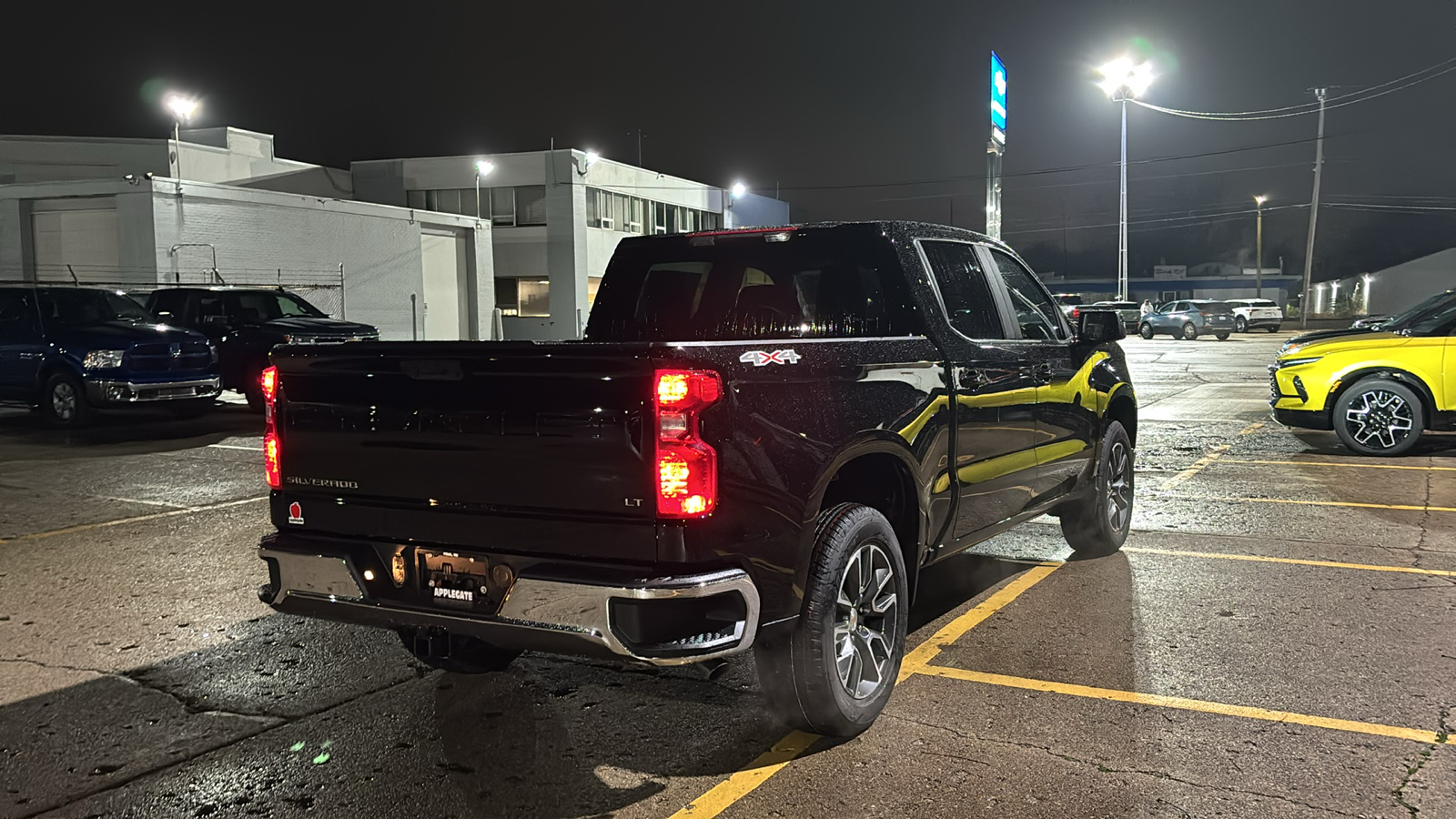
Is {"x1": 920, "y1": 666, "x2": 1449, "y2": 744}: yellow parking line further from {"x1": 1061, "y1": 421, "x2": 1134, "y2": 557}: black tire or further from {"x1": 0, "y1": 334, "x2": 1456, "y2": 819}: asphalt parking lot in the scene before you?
{"x1": 1061, "y1": 421, "x2": 1134, "y2": 557}: black tire

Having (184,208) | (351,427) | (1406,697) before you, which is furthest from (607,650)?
(184,208)

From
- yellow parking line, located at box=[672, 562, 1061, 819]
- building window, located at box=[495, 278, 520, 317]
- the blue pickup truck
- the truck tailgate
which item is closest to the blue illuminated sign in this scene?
the blue pickup truck

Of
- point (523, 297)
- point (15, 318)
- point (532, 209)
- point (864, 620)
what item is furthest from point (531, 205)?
point (864, 620)

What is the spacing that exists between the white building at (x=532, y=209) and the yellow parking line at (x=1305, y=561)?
41439mm

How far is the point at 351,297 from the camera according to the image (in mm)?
33688

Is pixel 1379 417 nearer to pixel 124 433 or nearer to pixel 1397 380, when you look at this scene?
pixel 1397 380

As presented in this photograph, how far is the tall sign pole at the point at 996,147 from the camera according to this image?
87.8ft

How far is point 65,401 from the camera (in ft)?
47.9

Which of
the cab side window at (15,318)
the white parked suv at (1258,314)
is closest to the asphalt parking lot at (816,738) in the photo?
the cab side window at (15,318)

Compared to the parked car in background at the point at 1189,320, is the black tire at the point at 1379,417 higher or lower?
lower

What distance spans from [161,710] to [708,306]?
116 inches

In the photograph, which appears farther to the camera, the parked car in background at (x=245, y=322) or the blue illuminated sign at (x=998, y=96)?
the blue illuminated sign at (x=998, y=96)

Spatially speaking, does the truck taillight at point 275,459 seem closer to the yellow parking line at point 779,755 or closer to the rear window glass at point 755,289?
the rear window glass at point 755,289

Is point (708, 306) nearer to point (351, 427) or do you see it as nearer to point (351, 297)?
point (351, 427)
